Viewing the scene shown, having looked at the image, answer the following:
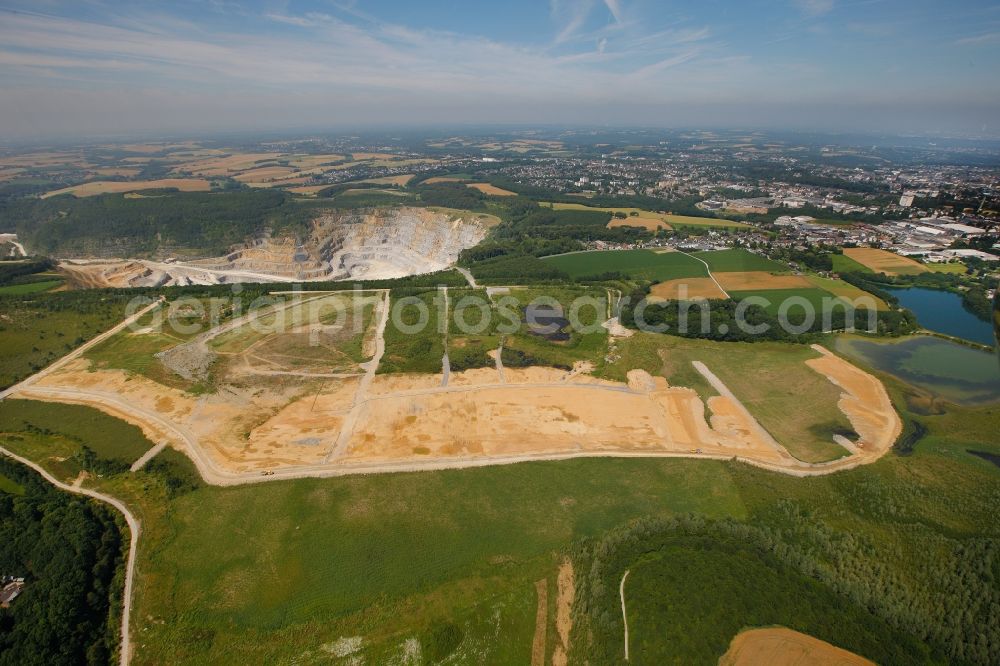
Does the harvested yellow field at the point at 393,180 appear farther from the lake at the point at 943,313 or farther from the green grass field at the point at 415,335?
the lake at the point at 943,313

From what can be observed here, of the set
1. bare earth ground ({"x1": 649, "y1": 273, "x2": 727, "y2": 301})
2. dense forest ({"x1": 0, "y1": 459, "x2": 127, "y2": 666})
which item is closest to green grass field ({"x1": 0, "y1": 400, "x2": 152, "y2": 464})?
dense forest ({"x1": 0, "y1": 459, "x2": 127, "y2": 666})

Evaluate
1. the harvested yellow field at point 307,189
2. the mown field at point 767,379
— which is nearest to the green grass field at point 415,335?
the mown field at point 767,379

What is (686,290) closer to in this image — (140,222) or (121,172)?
(140,222)

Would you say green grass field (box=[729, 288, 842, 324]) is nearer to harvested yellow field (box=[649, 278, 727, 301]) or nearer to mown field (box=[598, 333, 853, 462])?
harvested yellow field (box=[649, 278, 727, 301])

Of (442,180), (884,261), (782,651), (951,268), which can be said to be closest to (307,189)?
(442,180)

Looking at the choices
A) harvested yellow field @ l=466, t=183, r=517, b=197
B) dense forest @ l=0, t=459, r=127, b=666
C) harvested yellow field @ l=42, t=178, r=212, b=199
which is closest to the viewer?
dense forest @ l=0, t=459, r=127, b=666

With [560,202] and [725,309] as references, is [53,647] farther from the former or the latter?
[560,202]
